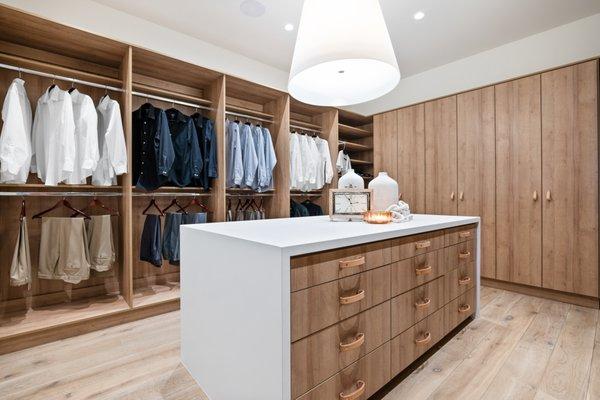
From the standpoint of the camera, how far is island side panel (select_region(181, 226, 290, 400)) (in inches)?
37.3

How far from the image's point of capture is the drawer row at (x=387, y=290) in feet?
3.30

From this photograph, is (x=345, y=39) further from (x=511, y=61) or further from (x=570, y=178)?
(x=511, y=61)

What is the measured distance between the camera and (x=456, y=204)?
11.0 ft

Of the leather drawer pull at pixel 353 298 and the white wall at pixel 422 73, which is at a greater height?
the white wall at pixel 422 73

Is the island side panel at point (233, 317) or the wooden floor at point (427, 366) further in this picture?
the wooden floor at point (427, 366)

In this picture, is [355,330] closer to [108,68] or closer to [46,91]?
[46,91]

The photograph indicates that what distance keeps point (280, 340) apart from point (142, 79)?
2.85 m

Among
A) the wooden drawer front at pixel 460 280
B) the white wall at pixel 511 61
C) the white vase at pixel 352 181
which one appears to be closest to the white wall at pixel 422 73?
the white wall at pixel 511 61

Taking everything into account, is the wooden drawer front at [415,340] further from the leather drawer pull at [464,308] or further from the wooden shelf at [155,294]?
the wooden shelf at [155,294]

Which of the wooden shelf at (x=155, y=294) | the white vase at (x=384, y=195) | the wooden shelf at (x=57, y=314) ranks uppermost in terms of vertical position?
the white vase at (x=384, y=195)

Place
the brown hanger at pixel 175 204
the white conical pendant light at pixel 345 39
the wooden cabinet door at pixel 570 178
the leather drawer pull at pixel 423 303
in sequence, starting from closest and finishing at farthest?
the white conical pendant light at pixel 345 39 < the leather drawer pull at pixel 423 303 < the wooden cabinet door at pixel 570 178 < the brown hanger at pixel 175 204

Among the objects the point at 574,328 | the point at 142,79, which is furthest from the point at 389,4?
the point at 574,328

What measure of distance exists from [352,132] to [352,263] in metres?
3.63

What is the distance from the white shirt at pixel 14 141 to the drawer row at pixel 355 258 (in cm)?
212
